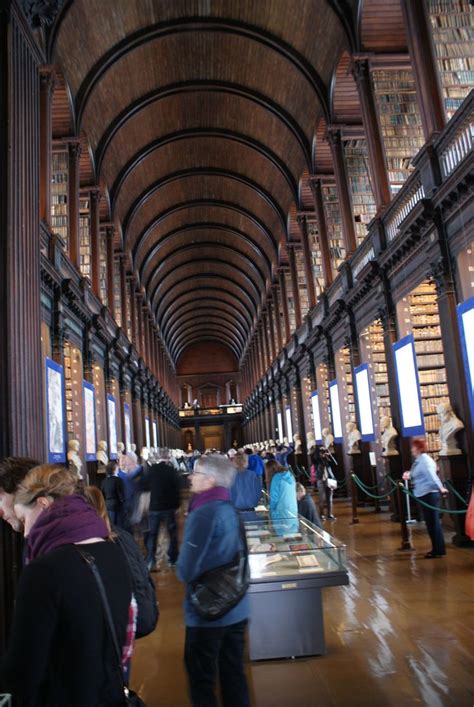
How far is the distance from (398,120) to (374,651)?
954 centimetres

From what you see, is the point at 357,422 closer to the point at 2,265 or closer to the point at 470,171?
the point at 470,171

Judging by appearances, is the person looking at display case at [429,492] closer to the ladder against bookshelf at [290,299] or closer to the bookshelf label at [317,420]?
the bookshelf label at [317,420]

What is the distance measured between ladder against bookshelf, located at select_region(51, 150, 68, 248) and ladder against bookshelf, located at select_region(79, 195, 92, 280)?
1.96 meters

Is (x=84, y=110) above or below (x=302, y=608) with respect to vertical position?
above

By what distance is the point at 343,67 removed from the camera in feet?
39.8

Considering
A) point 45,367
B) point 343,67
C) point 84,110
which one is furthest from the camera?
point 84,110

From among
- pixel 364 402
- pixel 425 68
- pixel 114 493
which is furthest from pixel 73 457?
pixel 425 68

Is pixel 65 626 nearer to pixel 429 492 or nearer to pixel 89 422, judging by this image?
pixel 429 492

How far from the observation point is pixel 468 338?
6770 millimetres

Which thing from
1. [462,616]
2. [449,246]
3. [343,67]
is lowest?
[462,616]

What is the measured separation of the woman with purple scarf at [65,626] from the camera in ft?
4.30

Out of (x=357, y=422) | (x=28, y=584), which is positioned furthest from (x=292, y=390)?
(x=28, y=584)

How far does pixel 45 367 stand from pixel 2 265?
149 inches

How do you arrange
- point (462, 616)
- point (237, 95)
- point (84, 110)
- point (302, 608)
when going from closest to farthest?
point (302, 608) < point (462, 616) < point (84, 110) < point (237, 95)
